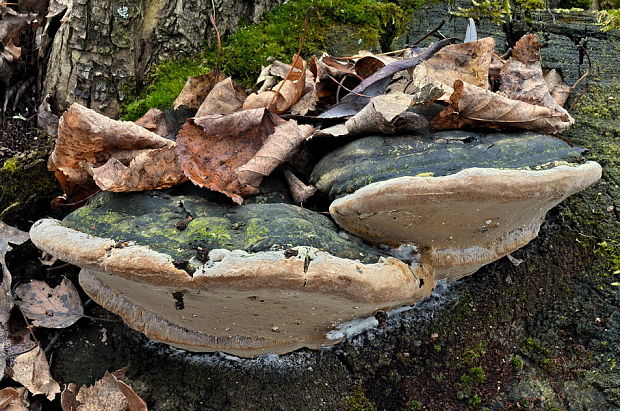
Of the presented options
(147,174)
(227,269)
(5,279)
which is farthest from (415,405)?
(5,279)

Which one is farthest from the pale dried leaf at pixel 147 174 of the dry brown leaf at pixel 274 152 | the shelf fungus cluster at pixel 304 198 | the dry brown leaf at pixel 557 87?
the dry brown leaf at pixel 557 87

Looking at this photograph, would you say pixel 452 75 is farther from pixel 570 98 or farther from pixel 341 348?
pixel 341 348

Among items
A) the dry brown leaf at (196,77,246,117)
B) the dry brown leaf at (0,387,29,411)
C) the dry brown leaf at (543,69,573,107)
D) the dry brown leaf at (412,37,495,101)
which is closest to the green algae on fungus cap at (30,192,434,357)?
the dry brown leaf at (0,387,29,411)

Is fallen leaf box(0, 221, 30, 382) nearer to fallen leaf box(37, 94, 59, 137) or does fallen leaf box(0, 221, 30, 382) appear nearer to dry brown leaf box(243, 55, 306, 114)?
fallen leaf box(37, 94, 59, 137)

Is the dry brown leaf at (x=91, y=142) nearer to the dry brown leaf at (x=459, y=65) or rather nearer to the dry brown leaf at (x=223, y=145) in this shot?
the dry brown leaf at (x=223, y=145)

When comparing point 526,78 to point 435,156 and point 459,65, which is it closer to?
point 459,65
